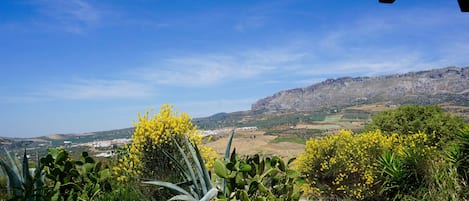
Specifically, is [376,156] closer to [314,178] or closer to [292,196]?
[314,178]

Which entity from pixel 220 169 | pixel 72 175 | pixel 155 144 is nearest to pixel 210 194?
pixel 220 169

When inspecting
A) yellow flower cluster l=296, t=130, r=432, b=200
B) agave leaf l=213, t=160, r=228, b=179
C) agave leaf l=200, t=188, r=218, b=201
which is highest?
agave leaf l=213, t=160, r=228, b=179

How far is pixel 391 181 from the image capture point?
7422 mm

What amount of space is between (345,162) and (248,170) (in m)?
8.35

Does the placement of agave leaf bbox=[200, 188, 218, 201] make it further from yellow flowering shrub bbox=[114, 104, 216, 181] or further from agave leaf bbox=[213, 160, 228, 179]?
yellow flowering shrub bbox=[114, 104, 216, 181]

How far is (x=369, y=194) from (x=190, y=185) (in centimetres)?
774

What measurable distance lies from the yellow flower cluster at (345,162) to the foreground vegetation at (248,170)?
27mm

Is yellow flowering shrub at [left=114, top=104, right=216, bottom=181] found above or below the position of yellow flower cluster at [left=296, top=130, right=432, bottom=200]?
above

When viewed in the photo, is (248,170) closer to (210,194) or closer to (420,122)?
(210,194)

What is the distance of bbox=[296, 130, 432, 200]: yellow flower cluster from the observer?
961 cm

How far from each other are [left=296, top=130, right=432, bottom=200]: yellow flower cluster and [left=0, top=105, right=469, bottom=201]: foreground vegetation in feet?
0.09

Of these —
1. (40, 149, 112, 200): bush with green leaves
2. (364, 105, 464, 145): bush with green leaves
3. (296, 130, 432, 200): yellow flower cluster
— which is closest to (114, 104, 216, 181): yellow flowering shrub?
(40, 149, 112, 200): bush with green leaves

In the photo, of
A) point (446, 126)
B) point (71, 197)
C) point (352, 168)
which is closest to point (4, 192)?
point (71, 197)

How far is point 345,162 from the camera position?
9.96 m
